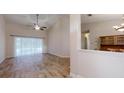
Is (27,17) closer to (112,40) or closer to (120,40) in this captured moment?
(112,40)

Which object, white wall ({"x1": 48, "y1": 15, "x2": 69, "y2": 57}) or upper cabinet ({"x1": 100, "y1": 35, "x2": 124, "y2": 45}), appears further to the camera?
white wall ({"x1": 48, "y1": 15, "x2": 69, "y2": 57})

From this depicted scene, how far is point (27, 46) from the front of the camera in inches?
445

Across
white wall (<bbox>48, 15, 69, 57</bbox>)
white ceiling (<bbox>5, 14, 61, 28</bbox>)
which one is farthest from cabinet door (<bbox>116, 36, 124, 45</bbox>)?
white ceiling (<bbox>5, 14, 61, 28</bbox>)

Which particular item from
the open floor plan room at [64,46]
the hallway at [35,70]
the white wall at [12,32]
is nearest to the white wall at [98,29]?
the open floor plan room at [64,46]

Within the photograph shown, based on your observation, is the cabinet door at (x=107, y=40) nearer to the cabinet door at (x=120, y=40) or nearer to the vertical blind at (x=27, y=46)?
the cabinet door at (x=120, y=40)

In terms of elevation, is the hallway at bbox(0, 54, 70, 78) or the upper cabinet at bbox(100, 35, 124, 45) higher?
the upper cabinet at bbox(100, 35, 124, 45)

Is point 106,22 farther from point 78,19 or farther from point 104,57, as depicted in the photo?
point 104,57

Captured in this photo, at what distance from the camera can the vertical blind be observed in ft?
33.7

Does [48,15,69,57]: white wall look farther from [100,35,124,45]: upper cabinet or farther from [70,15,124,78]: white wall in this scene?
[70,15,124,78]: white wall

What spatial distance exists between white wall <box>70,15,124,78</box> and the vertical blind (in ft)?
24.1

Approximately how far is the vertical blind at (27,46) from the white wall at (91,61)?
735 centimetres

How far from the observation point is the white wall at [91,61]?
246 centimetres
